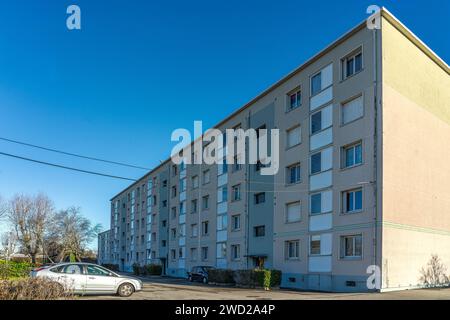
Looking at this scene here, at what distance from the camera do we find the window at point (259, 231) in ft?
111

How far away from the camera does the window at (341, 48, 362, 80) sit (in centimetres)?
2619

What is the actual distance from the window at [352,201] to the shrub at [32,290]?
16.7 metres

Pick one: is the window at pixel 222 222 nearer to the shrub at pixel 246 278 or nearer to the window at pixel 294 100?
the shrub at pixel 246 278

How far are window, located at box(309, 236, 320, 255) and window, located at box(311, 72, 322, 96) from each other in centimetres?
911

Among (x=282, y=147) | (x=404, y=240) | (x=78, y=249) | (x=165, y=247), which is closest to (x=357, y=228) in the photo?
(x=404, y=240)

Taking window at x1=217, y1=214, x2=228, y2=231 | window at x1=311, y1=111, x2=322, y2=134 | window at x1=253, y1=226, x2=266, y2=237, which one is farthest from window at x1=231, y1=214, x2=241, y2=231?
window at x1=311, y1=111, x2=322, y2=134

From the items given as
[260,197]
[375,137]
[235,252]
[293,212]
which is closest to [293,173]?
[293,212]

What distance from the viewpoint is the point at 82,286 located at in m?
18.0

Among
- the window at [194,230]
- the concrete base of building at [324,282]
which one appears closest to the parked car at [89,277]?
the concrete base of building at [324,282]

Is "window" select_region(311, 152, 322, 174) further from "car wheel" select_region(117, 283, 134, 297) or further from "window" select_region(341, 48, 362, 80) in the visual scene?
"car wheel" select_region(117, 283, 134, 297)

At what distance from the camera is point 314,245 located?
90.7 feet

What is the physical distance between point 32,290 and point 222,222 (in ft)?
95.7

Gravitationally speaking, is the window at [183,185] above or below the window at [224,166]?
below
